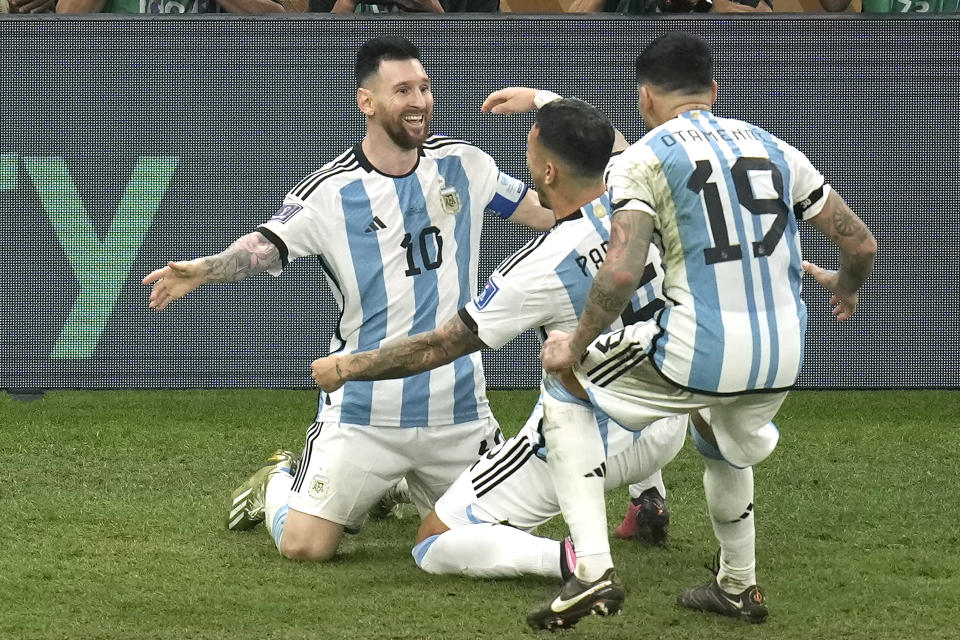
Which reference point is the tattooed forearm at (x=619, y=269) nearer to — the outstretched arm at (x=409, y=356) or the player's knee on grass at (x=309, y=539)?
the outstretched arm at (x=409, y=356)

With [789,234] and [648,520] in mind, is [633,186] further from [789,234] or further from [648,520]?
[648,520]

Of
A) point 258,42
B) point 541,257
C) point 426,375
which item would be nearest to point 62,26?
point 258,42

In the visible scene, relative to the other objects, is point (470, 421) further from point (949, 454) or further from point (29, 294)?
point (29, 294)

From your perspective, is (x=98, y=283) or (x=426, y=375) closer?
(x=426, y=375)

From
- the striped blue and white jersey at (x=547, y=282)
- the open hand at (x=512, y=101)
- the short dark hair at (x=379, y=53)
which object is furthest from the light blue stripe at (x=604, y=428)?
the short dark hair at (x=379, y=53)

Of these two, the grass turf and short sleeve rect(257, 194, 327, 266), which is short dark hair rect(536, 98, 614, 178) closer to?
short sleeve rect(257, 194, 327, 266)

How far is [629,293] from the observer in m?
3.73

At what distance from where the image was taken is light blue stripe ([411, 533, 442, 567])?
4.63 meters

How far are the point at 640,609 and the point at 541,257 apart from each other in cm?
111

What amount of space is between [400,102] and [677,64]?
55.9 inches

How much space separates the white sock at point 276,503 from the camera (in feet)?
16.5

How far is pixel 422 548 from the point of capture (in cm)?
466

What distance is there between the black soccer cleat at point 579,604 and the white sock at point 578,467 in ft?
0.35

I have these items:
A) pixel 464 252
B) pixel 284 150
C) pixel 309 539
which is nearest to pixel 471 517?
pixel 309 539
